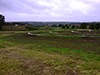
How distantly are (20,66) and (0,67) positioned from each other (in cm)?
201

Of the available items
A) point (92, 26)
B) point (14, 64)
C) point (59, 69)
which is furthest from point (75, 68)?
point (92, 26)

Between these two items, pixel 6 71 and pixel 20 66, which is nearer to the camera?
pixel 6 71

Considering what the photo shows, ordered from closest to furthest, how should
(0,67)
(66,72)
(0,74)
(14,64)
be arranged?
1. (0,74)
2. (66,72)
3. (0,67)
4. (14,64)

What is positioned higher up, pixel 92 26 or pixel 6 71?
pixel 92 26

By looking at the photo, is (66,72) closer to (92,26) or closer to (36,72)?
(36,72)

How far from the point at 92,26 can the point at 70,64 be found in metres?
68.9

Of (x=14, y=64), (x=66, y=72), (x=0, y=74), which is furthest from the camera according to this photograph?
(x=14, y=64)

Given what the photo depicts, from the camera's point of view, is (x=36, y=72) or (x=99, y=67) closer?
(x=36, y=72)

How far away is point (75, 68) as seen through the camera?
28.0 ft

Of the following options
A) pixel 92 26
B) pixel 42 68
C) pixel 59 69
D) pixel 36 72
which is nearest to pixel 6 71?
pixel 36 72

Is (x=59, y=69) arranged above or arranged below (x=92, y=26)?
below

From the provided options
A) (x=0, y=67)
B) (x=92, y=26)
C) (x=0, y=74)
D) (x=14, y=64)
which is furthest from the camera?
(x=92, y=26)

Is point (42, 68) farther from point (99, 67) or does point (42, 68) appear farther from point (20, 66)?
point (99, 67)

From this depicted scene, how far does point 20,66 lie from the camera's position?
8867mm
